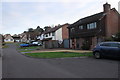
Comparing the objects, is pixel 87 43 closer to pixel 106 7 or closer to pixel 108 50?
pixel 106 7

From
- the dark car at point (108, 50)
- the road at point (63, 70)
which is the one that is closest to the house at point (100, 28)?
the dark car at point (108, 50)

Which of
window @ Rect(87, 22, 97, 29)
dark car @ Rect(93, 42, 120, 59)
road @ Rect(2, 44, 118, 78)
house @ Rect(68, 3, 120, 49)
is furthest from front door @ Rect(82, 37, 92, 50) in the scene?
road @ Rect(2, 44, 118, 78)

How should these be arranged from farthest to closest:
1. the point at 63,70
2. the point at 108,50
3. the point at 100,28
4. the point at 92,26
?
the point at 92,26 → the point at 100,28 → the point at 108,50 → the point at 63,70

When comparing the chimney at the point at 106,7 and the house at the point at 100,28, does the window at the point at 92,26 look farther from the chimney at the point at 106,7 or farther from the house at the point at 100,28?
the chimney at the point at 106,7

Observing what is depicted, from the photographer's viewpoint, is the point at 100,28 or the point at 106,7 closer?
the point at 100,28

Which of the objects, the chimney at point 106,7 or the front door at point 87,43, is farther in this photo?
the front door at point 87,43

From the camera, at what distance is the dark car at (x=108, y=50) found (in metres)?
11.7

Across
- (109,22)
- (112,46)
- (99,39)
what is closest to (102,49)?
(112,46)

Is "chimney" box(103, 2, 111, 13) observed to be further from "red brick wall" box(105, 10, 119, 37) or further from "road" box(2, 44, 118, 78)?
"road" box(2, 44, 118, 78)

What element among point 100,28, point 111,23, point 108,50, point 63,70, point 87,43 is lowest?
point 63,70

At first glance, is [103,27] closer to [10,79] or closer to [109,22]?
[109,22]

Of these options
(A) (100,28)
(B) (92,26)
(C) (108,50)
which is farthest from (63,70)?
(B) (92,26)

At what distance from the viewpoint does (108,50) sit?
40.6 ft

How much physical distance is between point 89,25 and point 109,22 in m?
3.96
